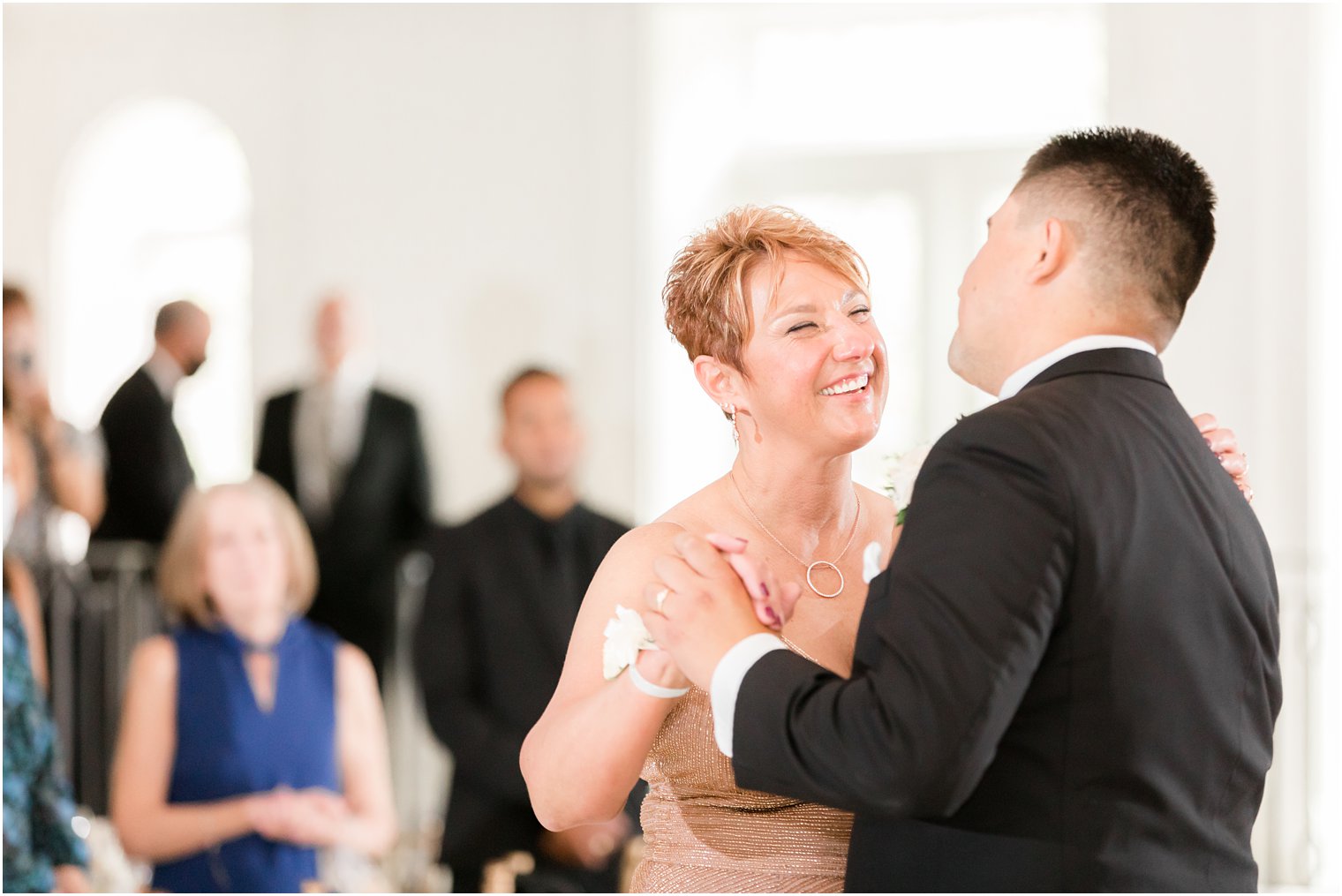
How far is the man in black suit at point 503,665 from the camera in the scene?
15.7ft

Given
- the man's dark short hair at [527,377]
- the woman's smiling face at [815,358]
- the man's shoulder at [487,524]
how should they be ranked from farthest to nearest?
the man's dark short hair at [527,377] → the man's shoulder at [487,524] → the woman's smiling face at [815,358]

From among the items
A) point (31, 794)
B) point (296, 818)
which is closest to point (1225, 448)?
point (31, 794)

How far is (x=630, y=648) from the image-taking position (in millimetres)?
1807

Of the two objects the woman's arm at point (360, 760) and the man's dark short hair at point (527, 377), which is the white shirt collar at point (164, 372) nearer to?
the man's dark short hair at point (527, 377)

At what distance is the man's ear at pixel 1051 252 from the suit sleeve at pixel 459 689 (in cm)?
336

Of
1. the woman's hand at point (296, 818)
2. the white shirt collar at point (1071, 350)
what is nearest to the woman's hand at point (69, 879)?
the woman's hand at point (296, 818)

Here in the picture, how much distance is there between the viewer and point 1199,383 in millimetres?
5887

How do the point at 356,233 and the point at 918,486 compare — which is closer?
the point at 918,486

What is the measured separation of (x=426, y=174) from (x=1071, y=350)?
6133mm

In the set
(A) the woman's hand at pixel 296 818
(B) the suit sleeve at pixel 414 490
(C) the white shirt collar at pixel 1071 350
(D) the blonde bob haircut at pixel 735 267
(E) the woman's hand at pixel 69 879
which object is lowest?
(A) the woman's hand at pixel 296 818

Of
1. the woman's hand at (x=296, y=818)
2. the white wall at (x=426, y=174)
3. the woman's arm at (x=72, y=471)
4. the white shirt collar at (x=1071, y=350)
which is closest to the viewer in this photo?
the white shirt collar at (x=1071, y=350)

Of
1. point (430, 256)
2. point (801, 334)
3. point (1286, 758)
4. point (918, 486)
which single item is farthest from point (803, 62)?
point (918, 486)

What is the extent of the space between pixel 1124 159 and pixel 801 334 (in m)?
0.60

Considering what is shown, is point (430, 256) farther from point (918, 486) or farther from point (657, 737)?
point (918, 486)
